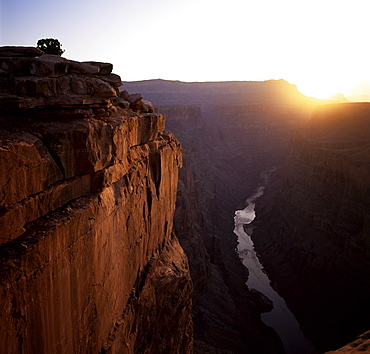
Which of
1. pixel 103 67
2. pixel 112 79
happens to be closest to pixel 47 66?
pixel 103 67

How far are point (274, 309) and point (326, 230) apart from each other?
12.1 meters

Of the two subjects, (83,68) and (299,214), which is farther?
(299,214)

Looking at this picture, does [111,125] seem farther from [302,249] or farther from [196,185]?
[196,185]

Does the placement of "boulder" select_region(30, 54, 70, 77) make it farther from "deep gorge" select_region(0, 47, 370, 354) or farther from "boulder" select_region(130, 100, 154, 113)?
"boulder" select_region(130, 100, 154, 113)

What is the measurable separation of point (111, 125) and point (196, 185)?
152ft

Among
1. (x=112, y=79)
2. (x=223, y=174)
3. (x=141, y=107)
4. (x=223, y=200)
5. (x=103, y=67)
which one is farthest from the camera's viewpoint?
(x=223, y=174)

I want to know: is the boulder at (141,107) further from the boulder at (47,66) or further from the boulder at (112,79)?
the boulder at (47,66)

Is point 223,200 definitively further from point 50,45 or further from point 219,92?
point 219,92

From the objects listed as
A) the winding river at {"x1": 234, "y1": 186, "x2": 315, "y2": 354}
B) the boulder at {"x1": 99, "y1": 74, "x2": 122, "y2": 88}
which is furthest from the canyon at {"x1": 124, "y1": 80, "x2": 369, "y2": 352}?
the boulder at {"x1": 99, "y1": 74, "x2": 122, "y2": 88}

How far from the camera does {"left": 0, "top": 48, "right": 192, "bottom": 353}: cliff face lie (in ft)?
18.2

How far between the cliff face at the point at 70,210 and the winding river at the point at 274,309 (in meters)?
22.8

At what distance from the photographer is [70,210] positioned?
270 inches

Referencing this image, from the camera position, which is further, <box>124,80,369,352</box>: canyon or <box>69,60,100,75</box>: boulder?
<box>124,80,369,352</box>: canyon

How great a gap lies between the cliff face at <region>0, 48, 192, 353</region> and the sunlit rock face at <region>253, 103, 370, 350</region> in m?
26.4
